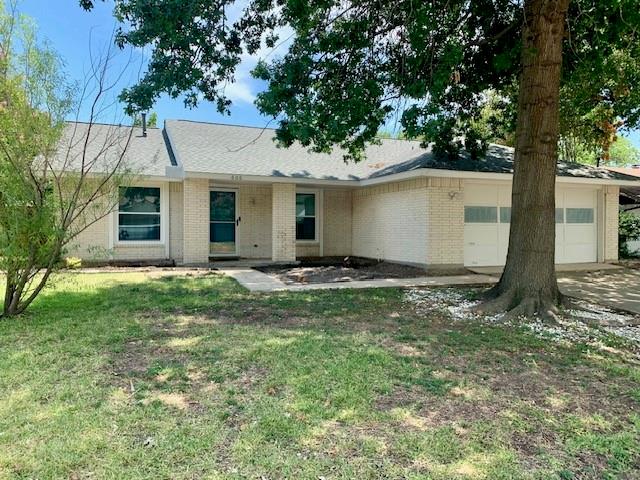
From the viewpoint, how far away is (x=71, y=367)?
15.1 ft

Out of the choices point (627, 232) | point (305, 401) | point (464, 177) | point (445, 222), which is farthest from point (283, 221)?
point (627, 232)

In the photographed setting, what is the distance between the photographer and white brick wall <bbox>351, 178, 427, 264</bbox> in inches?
497

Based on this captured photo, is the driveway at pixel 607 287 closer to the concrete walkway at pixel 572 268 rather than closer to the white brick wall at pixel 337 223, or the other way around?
the concrete walkway at pixel 572 268

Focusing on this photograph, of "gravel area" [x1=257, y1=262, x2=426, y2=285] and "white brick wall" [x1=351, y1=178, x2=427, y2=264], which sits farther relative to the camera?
"white brick wall" [x1=351, y1=178, x2=427, y2=264]

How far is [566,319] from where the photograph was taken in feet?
23.5

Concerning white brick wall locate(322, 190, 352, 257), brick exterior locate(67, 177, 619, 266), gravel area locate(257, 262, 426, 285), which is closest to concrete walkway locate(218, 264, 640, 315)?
gravel area locate(257, 262, 426, 285)

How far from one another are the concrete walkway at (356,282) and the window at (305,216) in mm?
3997

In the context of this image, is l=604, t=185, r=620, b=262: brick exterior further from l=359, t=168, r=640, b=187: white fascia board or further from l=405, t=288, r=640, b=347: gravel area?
l=405, t=288, r=640, b=347: gravel area

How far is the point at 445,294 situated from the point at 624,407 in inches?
215

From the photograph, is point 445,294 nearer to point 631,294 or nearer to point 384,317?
point 384,317

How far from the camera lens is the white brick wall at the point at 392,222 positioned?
12625 mm

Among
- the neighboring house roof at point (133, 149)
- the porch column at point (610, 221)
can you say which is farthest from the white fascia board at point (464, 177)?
the neighboring house roof at point (133, 149)

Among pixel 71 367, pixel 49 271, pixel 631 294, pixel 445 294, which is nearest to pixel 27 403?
pixel 71 367

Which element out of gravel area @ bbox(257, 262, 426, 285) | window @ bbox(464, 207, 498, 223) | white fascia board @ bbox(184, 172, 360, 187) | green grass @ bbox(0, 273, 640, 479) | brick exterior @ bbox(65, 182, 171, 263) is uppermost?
white fascia board @ bbox(184, 172, 360, 187)
